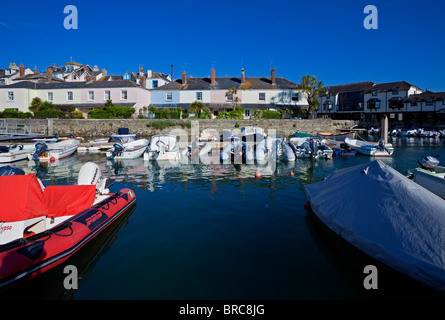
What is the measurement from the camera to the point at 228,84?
56.4 meters

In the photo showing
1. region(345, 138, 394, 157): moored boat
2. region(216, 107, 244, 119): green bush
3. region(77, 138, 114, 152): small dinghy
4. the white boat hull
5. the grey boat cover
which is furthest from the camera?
region(216, 107, 244, 119): green bush

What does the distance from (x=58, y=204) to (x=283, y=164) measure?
18.3m

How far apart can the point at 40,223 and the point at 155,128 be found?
40052mm

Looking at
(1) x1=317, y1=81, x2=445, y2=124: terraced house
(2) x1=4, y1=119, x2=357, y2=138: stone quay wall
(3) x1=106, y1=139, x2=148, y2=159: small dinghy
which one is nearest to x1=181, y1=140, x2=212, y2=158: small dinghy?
(3) x1=106, y1=139, x2=148, y2=159: small dinghy

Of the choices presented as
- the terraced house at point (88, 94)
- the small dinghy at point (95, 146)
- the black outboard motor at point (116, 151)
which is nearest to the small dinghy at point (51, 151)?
the small dinghy at point (95, 146)

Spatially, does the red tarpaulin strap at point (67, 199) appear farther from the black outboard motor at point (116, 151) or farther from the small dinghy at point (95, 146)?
the small dinghy at point (95, 146)

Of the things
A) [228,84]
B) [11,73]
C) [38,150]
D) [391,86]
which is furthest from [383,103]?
[11,73]

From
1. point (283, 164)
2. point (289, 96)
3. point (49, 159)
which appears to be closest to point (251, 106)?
point (289, 96)

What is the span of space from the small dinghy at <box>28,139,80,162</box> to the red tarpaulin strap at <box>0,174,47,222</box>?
2155 centimetres

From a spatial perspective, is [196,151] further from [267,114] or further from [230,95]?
[230,95]

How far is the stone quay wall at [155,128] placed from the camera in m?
46.1

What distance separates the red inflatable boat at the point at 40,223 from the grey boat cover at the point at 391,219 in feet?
24.5

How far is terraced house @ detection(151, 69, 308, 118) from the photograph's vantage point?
54.8 meters

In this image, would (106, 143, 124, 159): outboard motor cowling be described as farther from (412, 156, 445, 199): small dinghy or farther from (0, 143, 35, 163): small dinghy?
(412, 156, 445, 199): small dinghy
